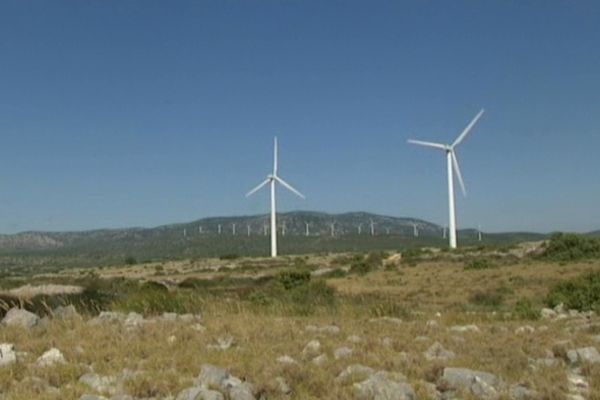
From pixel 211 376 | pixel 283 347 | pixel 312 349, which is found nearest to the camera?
pixel 211 376

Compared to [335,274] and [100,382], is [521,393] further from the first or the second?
[335,274]

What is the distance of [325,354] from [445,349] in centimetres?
220

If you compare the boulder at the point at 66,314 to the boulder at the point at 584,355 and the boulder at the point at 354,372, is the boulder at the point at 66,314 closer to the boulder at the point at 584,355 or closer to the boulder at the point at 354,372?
the boulder at the point at 354,372

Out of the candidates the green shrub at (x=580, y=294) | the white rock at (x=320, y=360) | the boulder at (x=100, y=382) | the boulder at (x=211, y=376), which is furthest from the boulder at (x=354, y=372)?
the green shrub at (x=580, y=294)

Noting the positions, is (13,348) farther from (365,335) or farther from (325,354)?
(365,335)

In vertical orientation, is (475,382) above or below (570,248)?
below

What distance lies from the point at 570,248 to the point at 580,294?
149 ft

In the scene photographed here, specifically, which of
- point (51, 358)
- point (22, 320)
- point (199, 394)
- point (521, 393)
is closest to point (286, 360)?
point (199, 394)

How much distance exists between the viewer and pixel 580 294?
2409cm

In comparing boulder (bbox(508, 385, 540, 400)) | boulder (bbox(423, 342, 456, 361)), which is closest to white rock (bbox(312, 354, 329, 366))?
boulder (bbox(423, 342, 456, 361))

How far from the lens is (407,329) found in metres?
15.7

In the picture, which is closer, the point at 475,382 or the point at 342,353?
the point at 475,382

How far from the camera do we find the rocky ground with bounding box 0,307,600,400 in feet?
32.1

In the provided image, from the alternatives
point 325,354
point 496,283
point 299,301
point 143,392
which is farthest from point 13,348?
point 496,283
